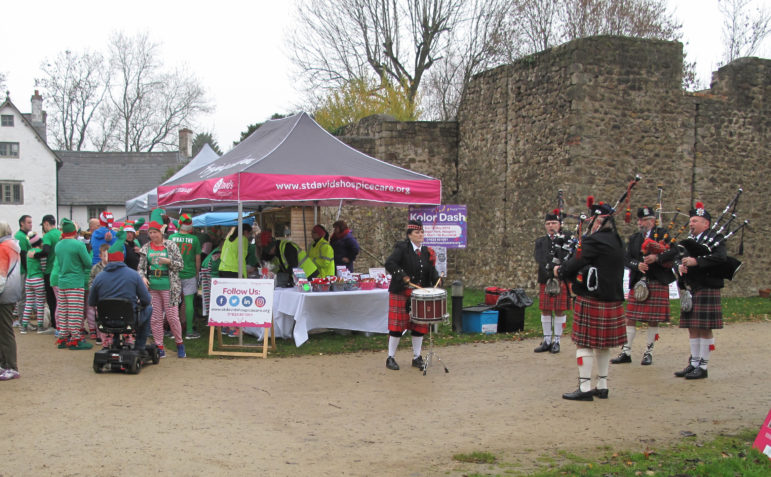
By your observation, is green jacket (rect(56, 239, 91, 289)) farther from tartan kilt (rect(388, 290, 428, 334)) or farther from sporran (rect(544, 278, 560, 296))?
sporran (rect(544, 278, 560, 296))

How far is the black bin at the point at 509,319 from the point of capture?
11016 millimetres

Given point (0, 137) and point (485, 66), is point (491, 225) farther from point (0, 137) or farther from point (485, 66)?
point (0, 137)

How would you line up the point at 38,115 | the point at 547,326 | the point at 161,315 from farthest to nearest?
the point at 38,115 < the point at 547,326 < the point at 161,315

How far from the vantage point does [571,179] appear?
15.6 meters

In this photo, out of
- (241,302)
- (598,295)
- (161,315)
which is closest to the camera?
(598,295)

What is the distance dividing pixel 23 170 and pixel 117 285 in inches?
1534

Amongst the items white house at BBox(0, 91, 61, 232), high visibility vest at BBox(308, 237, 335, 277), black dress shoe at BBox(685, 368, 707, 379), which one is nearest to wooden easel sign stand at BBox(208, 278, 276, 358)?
high visibility vest at BBox(308, 237, 335, 277)

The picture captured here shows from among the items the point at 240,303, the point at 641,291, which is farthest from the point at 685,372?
the point at 240,303

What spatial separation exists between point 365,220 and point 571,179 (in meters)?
7.42

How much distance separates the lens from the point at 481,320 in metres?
10.8

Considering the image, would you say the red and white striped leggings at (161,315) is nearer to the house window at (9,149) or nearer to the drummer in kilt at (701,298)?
the drummer in kilt at (701,298)

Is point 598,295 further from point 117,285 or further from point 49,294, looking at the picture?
point 49,294

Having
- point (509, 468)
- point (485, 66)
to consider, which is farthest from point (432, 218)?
point (485, 66)

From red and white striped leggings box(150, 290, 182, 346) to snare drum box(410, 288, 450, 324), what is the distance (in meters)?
3.48
